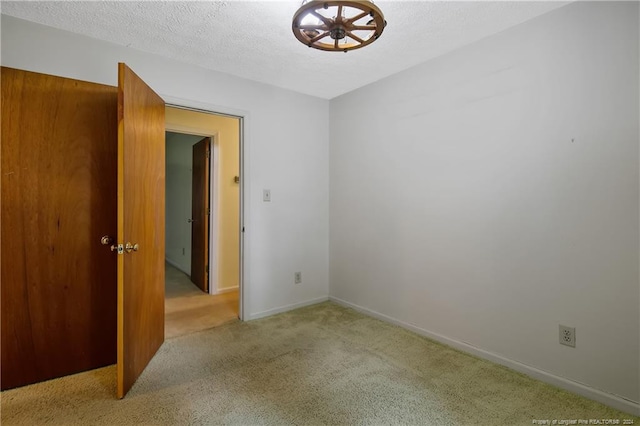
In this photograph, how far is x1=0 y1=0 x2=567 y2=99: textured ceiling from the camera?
190 centimetres

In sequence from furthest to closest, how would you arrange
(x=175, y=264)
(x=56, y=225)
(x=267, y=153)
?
(x=175, y=264) < (x=267, y=153) < (x=56, y=225)

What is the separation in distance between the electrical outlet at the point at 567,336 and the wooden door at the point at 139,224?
265cm

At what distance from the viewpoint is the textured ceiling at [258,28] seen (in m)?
1.90

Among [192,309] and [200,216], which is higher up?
[200,216]

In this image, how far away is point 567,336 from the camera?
6.39ft

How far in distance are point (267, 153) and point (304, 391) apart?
2.16 metres

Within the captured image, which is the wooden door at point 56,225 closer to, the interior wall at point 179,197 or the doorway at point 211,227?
the doorway at point 211,227

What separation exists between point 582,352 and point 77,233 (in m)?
3.28

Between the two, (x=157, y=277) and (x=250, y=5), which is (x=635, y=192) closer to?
(x=250, y=5)

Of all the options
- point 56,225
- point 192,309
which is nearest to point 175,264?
point 192,309

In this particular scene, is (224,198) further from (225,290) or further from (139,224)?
(139,224)

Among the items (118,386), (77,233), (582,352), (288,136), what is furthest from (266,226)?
(582,352)

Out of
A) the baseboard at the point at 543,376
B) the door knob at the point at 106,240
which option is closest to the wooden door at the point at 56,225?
the door knob at the point at 106,240

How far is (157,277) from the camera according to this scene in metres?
2.45
